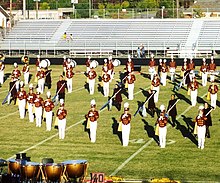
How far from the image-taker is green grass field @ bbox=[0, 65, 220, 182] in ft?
70.4

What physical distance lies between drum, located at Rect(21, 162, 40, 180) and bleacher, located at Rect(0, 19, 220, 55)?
3279cm

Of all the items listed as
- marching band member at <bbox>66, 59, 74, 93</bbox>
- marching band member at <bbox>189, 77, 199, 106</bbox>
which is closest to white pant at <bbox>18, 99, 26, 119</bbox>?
marching band member at <bbox>66, 59, 74, 93</bbox>

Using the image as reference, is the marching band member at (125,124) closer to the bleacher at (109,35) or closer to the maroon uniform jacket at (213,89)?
the maroon uniform jacket at (213,89)

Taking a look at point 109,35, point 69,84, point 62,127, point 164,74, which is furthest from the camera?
point 109,35

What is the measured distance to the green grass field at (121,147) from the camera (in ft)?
70.4

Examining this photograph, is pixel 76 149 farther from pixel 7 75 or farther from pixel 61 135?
pixel 7 75

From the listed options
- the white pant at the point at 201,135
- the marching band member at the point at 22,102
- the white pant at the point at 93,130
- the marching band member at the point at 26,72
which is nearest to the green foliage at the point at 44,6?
the marching band member at the point at 26,72

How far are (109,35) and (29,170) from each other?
A: 3843 cm

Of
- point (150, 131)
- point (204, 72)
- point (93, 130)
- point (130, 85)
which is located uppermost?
point (204, 72)

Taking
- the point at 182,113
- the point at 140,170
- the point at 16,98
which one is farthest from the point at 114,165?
the point at 16,98

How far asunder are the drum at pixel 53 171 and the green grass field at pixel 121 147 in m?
2.83

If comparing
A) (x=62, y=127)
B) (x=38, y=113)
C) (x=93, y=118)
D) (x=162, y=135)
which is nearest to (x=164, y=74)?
(x=38, y=113)

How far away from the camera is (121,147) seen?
2427 cm

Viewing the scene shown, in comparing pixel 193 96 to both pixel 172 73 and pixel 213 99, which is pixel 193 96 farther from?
pixel 172 73
